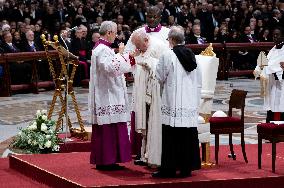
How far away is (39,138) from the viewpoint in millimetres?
11680

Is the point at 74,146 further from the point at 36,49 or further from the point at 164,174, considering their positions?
the point at 36,49

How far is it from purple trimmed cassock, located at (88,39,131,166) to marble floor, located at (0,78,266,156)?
317cm

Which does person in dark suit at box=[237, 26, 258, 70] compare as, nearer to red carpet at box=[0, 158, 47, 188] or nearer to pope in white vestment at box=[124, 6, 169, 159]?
pope in white vestment at box=[124, 6, 169, 159]

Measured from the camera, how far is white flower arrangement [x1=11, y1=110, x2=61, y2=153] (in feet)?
38.4

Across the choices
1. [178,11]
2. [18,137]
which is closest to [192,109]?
[18,137]

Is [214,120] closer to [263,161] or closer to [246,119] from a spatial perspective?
[263,161]

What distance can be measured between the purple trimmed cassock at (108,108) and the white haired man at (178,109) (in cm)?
66

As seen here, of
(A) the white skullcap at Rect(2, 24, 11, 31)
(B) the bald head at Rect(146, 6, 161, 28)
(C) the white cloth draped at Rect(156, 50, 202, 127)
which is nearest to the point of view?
(C) the white cloth draped at Rect(156, 50, 202, 127)

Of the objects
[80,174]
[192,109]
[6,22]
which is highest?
[6,22]

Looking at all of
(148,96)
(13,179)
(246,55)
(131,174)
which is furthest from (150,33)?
(246,55)

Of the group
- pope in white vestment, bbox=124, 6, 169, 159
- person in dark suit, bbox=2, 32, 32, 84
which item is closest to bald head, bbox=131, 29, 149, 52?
pope in white vestment, bbox=124, 6, 169, 159

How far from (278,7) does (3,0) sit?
8.61 metres

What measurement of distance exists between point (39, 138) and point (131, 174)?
7.76 feet

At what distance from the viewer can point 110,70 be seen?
984 centimetres
